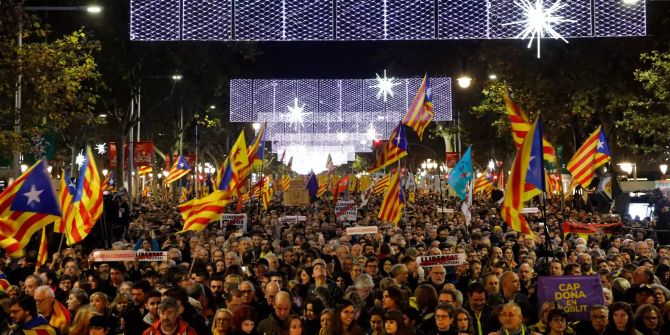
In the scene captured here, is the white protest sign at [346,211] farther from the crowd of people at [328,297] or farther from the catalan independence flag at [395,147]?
the crowd of people at [328,297]

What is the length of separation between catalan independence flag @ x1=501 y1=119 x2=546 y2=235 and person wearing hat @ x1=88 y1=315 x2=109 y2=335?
4938 millimetres

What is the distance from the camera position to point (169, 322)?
7746 mm

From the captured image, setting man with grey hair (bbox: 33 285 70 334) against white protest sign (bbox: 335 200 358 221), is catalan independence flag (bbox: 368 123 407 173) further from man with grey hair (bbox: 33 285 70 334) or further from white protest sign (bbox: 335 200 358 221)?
man with grey hair (bbox: 33 285 70 334)

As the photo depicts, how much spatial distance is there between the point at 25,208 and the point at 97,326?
3617mm

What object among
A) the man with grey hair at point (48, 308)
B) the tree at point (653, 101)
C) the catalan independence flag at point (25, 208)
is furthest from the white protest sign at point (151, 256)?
the tree at point (653, 101)

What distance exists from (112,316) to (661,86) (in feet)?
72.3

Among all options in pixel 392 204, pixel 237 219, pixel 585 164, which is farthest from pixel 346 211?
pixel 585 164

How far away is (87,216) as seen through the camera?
43.4 ft

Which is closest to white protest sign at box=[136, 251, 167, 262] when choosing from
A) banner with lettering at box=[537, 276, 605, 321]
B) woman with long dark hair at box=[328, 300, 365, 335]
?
woman with long dark hair at box=[328, 300, 365, 335]

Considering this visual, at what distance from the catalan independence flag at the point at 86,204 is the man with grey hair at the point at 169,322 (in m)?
5.59

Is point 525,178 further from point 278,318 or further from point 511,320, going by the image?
point 278,318

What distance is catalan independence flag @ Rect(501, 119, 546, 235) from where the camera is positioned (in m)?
10.3

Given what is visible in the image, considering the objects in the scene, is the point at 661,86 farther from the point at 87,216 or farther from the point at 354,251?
the point at 87,216

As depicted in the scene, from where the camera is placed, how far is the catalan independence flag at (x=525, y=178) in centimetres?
1032
